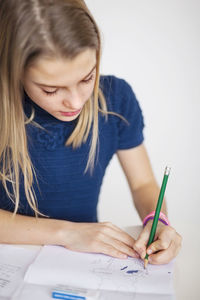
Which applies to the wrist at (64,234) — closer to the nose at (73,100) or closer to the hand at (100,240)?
the hand at (100,240)

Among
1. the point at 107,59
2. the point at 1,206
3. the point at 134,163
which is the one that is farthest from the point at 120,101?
the point at 107,59

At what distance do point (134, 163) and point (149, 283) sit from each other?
16.0 inches

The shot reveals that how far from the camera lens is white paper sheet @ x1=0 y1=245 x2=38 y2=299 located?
2.20ft

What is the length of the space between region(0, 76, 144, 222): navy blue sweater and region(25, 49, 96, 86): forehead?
0.71 feet

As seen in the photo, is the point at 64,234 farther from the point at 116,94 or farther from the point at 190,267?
A: the point at 190,267

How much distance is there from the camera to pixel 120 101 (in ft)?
3.36

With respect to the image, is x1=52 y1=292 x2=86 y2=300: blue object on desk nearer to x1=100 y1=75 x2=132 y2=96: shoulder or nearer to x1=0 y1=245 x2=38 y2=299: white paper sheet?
x1=0 y1=245 x2=38 y2=299: white paper sheet

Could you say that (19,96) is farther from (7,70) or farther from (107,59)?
(107,59)

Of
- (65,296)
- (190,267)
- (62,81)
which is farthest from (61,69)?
(190,267)

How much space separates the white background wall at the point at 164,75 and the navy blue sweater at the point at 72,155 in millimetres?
777

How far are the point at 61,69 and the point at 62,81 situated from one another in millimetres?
23

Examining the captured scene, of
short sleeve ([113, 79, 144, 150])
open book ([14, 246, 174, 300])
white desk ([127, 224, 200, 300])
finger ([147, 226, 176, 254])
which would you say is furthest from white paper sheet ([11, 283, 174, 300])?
white desk ([127, 224, 200, 300])

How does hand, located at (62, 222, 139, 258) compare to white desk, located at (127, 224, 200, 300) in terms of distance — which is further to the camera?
white desk, located at (127, 224, 200, 300)

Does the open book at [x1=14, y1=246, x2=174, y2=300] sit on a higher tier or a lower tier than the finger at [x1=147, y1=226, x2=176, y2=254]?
lower
